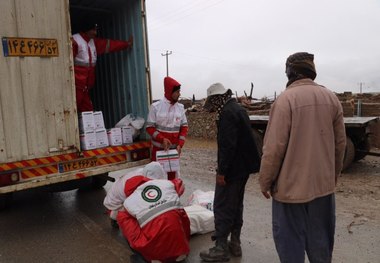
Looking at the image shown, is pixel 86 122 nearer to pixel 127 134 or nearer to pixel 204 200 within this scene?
pixel 127 134

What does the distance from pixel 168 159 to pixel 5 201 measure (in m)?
2.64

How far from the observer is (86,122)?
4.75 m

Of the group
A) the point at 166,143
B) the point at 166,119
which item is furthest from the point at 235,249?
the point at 166,119

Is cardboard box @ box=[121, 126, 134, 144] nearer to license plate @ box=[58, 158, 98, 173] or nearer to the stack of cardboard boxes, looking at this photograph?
the stack of cardboard boxes

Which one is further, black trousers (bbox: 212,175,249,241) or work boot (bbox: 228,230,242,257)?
work boot (bbox: 228,230,242,257)

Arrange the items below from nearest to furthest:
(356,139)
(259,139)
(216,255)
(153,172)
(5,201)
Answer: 1. (216,255)
2. (153,172)
3. (5,201)
4. (356,139)
5. (259,139)

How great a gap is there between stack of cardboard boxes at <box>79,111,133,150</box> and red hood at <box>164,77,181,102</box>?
2.56 ft

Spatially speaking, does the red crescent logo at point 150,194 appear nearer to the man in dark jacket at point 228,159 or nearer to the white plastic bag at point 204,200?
the man in dark jacket at point 228,159

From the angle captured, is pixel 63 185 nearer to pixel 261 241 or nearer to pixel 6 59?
pixel 6 59

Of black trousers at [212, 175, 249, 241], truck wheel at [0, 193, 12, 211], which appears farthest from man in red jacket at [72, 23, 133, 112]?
black trousers at [212, 175, 249, 241]

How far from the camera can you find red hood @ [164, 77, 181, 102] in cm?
489

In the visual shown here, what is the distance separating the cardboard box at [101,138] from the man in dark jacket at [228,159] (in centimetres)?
185

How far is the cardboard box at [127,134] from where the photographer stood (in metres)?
5.14

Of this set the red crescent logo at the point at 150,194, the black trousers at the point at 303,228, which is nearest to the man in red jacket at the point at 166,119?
the red crescent logo at the point at 150,194
